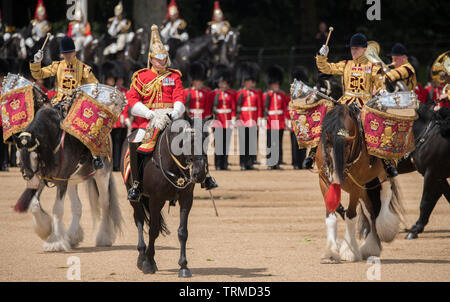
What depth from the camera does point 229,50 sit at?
23.7 metres

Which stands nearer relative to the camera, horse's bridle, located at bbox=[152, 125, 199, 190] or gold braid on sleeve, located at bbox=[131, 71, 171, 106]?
horse's bridle, located at bbox=[152, 125, 199, 190]

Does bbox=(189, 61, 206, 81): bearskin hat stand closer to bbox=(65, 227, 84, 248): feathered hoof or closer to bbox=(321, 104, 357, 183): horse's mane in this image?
bbox=(65, 227, 84, 248): feathered hoof

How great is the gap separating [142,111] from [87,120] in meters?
1.31

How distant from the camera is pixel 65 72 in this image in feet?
34.2

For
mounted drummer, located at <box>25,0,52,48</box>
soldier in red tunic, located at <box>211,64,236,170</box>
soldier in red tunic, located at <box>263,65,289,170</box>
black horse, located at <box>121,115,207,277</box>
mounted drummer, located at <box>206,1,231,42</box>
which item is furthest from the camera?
mounted drummer, located at <box>25,0,52,48</box>

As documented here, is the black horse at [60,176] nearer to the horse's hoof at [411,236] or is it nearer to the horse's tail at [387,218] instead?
the horse's tail at [387,218]

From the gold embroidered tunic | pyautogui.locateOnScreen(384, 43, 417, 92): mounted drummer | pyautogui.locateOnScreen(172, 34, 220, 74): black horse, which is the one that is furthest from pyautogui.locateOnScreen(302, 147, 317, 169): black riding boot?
pyautogui.locateOnScreen(172, 34, 220, 74): black horse

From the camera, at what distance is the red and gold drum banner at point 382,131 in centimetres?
919

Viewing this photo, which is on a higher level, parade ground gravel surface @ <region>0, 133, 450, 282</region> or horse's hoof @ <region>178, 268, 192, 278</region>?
horse's hoof @ <region>178, 268, 192, 278</region>

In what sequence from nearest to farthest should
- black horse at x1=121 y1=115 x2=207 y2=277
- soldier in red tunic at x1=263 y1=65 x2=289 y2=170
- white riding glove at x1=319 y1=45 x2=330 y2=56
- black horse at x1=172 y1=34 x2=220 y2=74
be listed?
black horse at x1=121 y1=115 x2=207 y2=277, white riding glove at x1=319 y1=45 x2=330 y2=56, soldier in red tunic at x1=263 y1=65 x2=289 y2=170, black horse at x1=172 y1=34 x2=220 y2=74

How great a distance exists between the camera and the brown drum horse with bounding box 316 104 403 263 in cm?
875

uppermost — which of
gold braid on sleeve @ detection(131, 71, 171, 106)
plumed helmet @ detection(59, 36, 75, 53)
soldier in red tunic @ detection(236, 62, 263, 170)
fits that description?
plumed helmet @ detection(59, 36, 75, 53)

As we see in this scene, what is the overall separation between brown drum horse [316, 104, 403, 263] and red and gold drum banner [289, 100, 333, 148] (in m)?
0.41

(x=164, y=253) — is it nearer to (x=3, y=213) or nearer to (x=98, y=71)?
(x=3, y=213)
